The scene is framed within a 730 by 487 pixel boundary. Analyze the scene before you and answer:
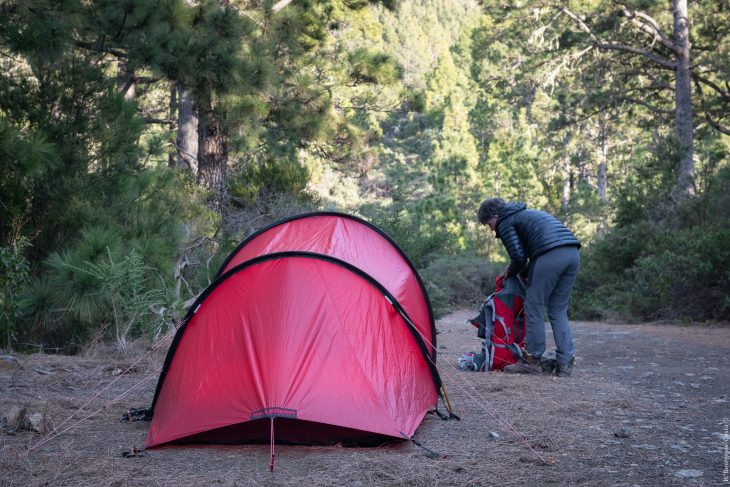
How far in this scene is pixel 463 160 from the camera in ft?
99.4

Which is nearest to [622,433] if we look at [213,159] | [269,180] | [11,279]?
[11,279]

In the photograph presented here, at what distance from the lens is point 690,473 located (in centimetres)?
384

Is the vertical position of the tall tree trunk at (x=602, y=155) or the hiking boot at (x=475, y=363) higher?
the tall tree trunk at (x=602, y=155)

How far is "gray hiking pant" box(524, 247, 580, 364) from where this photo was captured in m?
6.66

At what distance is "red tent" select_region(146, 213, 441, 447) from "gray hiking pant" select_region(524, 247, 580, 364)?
164 centimetres

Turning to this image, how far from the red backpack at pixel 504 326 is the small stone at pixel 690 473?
3.18m

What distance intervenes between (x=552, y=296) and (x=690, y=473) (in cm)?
311

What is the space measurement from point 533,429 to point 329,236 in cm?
213

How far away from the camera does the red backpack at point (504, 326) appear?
7098 mm

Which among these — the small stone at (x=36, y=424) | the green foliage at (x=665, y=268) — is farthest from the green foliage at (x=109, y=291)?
the green foliage at (x=665, y=268)

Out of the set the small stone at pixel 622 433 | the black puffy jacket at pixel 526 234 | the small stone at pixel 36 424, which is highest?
the black puffy jacket at pixel 526 234

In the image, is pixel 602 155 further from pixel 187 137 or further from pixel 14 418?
pixel 14 418

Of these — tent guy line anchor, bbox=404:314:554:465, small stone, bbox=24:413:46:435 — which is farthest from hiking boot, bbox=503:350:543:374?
small stone, bbox=24:413:46:435

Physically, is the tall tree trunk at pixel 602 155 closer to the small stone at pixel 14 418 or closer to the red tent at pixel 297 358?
the red tent at pixel 297 358
